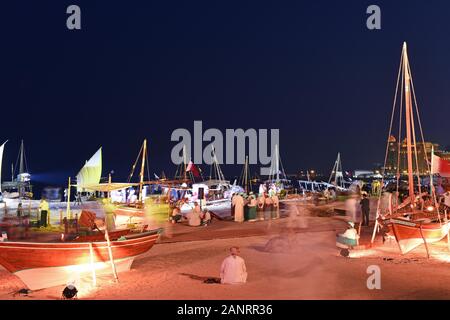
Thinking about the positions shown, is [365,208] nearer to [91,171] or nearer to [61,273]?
[61,273]

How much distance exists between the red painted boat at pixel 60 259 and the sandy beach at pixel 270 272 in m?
0.30

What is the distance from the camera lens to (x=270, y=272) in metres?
11.7

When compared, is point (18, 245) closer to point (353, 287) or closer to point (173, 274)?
point (173, 274)

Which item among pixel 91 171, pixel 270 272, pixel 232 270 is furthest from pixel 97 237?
pixel 91 171

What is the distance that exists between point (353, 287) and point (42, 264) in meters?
7.15

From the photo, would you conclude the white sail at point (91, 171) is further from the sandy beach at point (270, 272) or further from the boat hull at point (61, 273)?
the boat hull at point (61, 273)

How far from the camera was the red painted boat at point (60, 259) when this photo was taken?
10.3 m

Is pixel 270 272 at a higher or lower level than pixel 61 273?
lower

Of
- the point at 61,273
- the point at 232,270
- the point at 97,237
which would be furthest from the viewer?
the point at 97,237

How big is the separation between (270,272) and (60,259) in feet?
17.0

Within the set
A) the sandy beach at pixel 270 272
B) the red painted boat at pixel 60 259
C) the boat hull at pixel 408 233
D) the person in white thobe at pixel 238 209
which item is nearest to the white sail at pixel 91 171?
the person in white thobe at pixel 238 209
